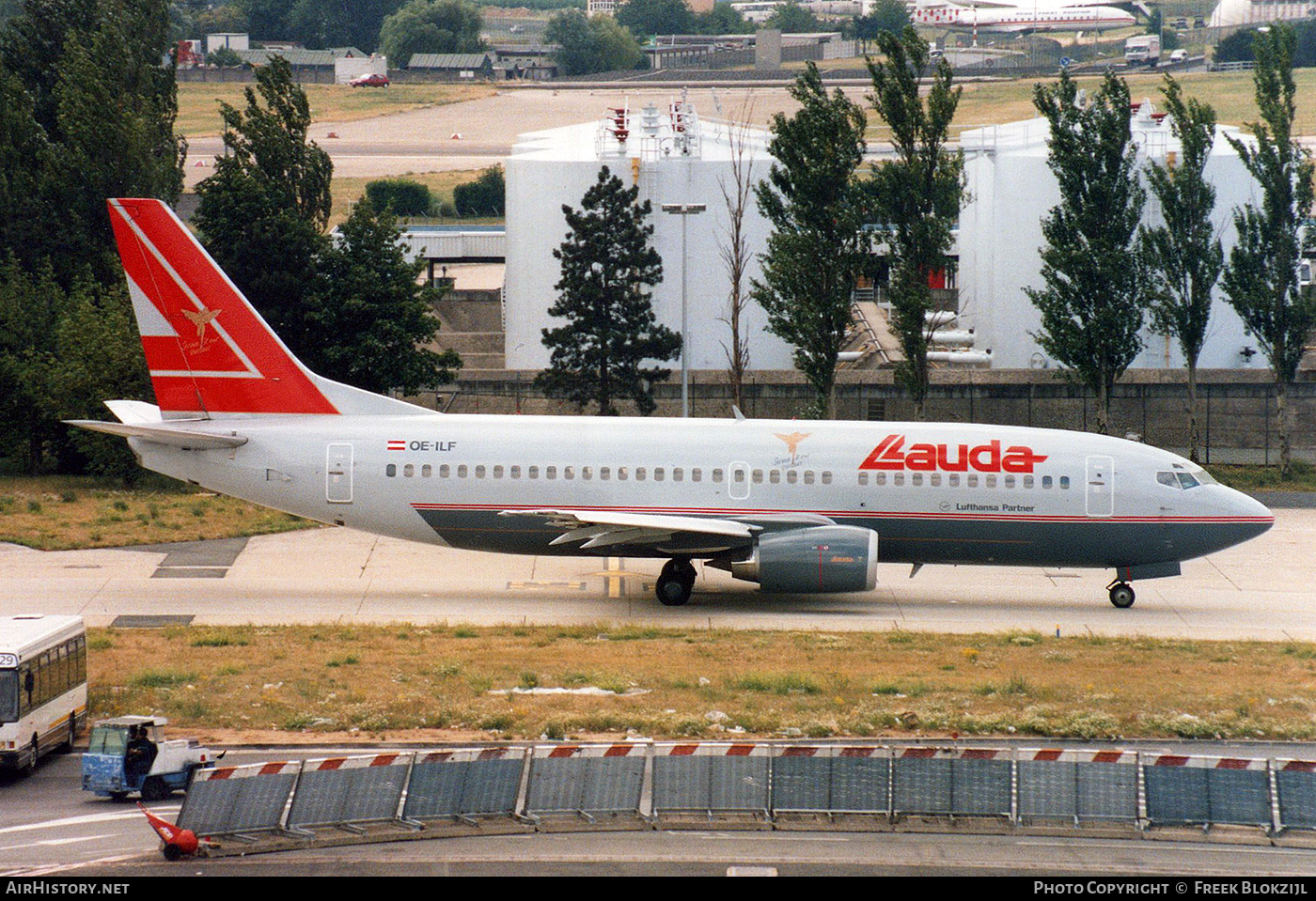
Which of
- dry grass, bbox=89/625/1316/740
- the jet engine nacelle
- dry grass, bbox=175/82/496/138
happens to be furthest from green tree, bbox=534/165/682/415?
dry grass, bbox=175/82/496/138

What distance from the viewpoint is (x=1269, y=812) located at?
19.0 meters

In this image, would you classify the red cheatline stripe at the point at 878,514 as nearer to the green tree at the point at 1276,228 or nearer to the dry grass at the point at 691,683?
the dry grass at the point at 691,683

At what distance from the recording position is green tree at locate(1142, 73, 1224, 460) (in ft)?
171

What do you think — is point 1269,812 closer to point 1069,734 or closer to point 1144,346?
point 1069,734

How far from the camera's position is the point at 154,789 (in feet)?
66.4

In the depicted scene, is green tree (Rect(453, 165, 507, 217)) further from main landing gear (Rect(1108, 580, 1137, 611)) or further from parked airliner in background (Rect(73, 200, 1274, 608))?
main landing gear (Rect(1108, 580, 1137, 611))

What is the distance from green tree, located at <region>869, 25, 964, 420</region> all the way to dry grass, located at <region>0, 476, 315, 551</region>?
21.8m

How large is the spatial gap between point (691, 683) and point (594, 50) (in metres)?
172

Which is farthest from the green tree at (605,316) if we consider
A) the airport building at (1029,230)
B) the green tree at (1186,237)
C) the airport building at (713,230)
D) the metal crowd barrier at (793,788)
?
the metal crowd barrier at (793,788)

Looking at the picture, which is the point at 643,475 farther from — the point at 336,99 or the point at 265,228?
the point at 336,99

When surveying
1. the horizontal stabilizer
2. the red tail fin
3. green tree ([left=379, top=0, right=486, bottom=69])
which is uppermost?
green tree ([left=379, top=0, right=486, bottom=69])

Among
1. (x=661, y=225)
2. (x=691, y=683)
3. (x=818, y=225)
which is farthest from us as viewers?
(x=661, y=225)

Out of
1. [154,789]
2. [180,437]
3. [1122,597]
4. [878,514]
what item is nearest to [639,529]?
[878,514]

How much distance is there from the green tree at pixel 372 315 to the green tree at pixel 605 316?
4536 mm
